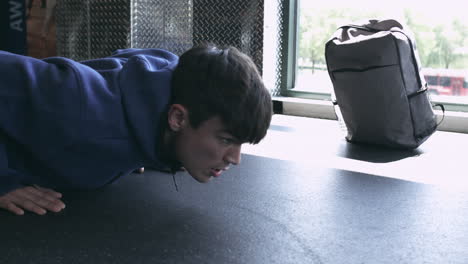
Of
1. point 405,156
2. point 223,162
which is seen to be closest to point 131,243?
point 223,162

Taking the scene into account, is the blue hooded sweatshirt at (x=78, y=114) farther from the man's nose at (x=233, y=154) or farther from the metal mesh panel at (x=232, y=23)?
the metal mesh panel at (x=232, y=23)

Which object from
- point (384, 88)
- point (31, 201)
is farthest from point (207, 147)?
point (384, 88)

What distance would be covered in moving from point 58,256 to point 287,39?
7.78 ft

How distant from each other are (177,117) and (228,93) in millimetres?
148

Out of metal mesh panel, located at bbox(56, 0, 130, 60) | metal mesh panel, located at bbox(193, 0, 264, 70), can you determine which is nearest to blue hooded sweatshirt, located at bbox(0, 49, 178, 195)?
metal mesh panel, located at bbox(193, 0, 264, 70)

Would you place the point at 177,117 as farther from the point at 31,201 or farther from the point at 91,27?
the point at 91,27

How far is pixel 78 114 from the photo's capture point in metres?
1.12

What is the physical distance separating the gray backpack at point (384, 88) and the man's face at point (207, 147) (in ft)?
3.37

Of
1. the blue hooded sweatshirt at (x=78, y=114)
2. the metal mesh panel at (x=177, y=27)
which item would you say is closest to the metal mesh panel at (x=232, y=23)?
the metal mesh panel at (x=177, y=27)

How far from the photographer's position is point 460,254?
0.99m

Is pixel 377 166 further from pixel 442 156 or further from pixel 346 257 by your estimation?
pixel 346 257

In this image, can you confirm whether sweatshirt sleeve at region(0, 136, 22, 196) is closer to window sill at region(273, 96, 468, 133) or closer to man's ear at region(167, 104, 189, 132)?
man's ear at region(167, 104, 189, 132)

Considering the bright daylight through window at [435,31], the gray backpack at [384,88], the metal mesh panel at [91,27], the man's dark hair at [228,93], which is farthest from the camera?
the metal mesh panel at [91,27]

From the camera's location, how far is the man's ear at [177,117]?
111 cm
